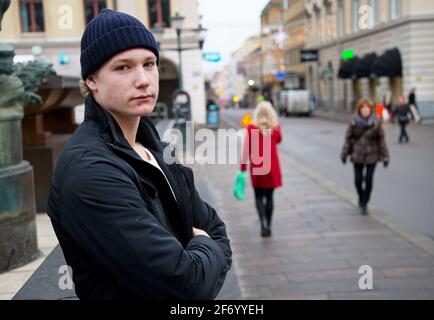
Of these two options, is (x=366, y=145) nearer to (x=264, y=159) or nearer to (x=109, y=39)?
(x=264, y=159)

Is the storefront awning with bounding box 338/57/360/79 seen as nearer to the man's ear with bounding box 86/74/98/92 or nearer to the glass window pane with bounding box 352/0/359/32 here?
the glass window pane with bounding box 352/0/359/32

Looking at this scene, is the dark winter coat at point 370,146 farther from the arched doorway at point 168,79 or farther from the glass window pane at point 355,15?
the arched doorway at point 168,79

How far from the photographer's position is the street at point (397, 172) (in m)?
7.86

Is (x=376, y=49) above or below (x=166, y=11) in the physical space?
below

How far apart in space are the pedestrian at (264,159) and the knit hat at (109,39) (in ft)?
18.4

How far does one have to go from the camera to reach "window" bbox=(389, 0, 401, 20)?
86.3ft

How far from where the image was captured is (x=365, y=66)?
3095 cm

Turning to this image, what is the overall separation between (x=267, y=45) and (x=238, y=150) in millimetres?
60326

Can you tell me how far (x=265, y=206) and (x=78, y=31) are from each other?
3.15 meters

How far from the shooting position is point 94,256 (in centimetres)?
134

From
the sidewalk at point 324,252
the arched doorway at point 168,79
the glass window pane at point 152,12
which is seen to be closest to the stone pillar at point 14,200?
Answer: the sidewalk at point 324,252

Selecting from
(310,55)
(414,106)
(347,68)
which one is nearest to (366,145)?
(414,106)

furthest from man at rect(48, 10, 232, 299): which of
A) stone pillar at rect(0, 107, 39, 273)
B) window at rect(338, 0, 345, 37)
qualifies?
window at rect(338, 0, 345, 37)
